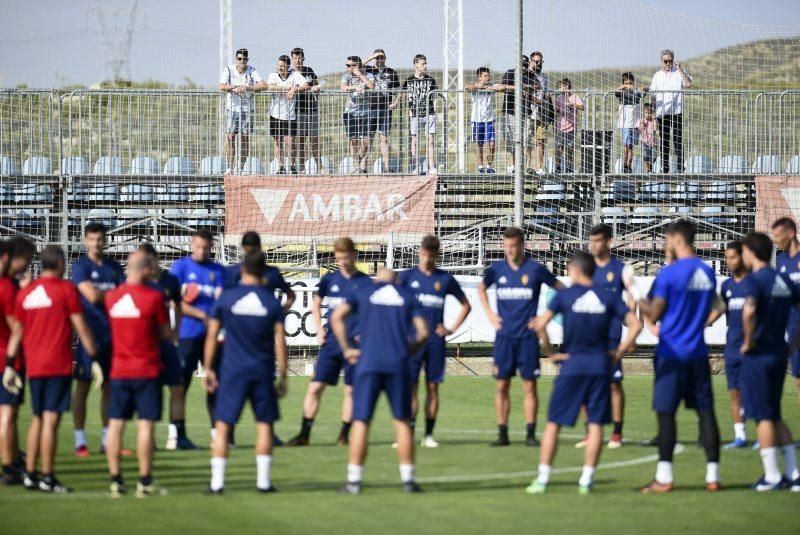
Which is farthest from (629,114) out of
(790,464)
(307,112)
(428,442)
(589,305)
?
(589,305)

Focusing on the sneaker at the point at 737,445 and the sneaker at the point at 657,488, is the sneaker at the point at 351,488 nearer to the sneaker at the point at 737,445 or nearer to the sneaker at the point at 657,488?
the sneaker at the point at 657,488

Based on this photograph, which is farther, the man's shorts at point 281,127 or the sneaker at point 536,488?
the man's shorts at point 281,127

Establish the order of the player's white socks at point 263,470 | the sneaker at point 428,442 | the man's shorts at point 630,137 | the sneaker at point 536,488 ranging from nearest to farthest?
the player's white socks at point 263,470
the sneaker at point 536,488
the sneaker at point 428,442
the man's shorts at point 630,137

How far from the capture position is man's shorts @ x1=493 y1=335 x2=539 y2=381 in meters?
14.5

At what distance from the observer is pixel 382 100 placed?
25.3m

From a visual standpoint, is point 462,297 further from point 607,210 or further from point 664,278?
point 607,210

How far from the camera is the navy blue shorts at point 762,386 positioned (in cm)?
1170

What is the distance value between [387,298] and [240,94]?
571 inches

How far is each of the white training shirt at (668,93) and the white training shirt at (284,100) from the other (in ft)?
22.6

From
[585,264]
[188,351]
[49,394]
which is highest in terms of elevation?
[585,264]

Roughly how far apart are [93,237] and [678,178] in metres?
15.5

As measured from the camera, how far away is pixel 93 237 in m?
13.5

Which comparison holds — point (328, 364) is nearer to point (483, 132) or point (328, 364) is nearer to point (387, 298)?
point (387, 298)

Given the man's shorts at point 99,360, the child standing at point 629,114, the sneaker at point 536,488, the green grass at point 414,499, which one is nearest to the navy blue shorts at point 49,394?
the green grass at point 414,499
